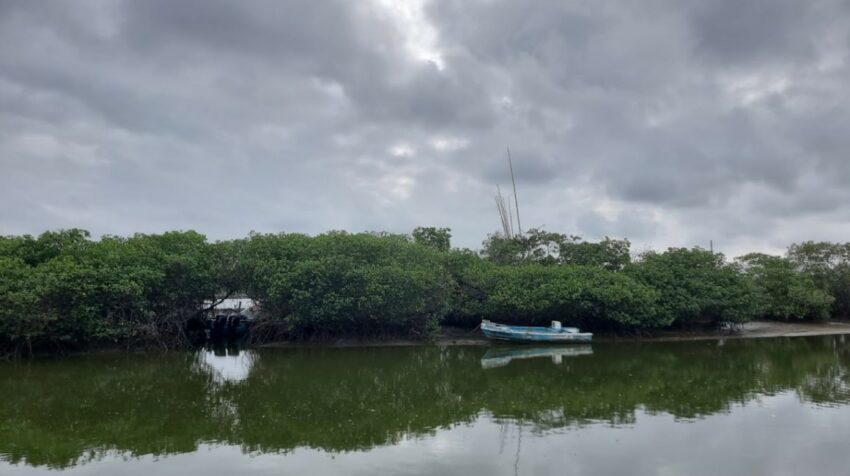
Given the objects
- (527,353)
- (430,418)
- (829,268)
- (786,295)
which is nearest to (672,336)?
(786,295)

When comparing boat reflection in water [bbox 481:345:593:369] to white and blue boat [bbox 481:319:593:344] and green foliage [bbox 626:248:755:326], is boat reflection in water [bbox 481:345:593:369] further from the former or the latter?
green foliage [bbox 626:248:755:326]

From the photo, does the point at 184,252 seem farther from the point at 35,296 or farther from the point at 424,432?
the point at 424,432

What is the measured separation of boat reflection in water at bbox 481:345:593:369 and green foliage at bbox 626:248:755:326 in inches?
253

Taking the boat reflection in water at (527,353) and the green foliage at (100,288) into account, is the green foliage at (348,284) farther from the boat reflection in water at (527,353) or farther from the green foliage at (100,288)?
the boat reflection in water at (527,353)

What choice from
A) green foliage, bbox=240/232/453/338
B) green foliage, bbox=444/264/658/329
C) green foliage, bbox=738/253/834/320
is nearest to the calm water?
green foliage, bbox=240/232/453/338

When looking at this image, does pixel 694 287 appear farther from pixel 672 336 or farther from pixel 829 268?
pixel 829 268

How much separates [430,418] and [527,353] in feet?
46.5

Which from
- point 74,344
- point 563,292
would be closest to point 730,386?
point 563,292

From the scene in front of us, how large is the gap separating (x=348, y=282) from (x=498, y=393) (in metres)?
13.7

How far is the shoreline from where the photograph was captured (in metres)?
29.4

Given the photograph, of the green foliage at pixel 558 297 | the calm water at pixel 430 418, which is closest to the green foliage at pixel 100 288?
the calm water at pixel 430 418

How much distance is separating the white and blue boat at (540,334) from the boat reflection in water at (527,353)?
2.93ft

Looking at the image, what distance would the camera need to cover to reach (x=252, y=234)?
30609 mm

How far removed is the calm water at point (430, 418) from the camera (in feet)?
29.8
